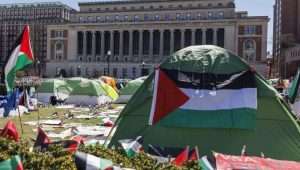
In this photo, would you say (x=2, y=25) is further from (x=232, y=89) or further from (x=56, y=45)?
(x=232, y=89)

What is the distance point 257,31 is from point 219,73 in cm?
9618

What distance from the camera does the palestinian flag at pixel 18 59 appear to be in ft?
41.8

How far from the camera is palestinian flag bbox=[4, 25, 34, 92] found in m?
12.7

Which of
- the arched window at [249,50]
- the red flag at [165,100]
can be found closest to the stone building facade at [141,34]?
the arched window at [249,50]

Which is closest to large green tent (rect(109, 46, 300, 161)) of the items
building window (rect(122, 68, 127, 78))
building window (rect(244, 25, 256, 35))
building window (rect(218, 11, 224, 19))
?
building window (rect(244, 25, 256, 35))

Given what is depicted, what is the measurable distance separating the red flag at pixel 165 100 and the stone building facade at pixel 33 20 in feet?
412

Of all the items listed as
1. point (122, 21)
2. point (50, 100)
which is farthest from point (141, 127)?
point (122, 21)

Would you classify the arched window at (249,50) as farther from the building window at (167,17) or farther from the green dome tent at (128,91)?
the green dome tent at (128,91)

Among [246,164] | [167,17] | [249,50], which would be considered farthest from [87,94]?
[167,17]

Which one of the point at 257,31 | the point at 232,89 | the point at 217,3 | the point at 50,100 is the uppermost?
the point at 217,3

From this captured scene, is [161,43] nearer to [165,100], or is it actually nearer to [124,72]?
[124,72]

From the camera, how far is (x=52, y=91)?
35.1 meters

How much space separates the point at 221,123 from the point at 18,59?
6055mm

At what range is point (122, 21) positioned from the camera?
114 metres
